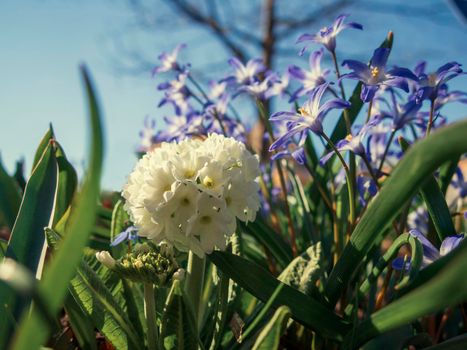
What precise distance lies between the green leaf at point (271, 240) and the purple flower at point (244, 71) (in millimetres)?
337

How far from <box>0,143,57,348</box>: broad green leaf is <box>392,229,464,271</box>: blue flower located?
0.49m

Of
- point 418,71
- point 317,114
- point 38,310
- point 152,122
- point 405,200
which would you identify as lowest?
point 38,310

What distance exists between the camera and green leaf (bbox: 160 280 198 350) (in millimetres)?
681

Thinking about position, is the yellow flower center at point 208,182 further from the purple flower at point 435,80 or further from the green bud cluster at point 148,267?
the purple flower at point 435,80

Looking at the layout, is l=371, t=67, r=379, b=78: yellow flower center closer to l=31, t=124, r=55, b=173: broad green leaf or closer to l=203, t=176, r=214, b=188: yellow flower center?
l=203, t=176, r=214, b=188: yellow flower center

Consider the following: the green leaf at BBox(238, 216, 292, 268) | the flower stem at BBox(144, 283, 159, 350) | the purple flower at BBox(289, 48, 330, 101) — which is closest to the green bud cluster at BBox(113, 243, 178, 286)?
the flower stem at BBox(144, 283, 159, 350)

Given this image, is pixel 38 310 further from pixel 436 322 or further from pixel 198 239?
pixel 436 322

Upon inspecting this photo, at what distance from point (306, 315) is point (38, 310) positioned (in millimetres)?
421

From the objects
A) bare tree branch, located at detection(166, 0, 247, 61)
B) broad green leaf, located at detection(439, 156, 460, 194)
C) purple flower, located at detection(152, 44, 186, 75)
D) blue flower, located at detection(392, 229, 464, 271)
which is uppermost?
bare tree branch, located at detection(166, 0, 247, 61)

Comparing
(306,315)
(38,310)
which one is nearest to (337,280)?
(306,315)

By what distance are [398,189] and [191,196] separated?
23 centimetres

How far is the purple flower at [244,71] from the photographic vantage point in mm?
1263

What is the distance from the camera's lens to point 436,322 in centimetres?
109

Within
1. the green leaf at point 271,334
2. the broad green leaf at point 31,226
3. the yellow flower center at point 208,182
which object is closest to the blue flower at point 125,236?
the broad green leaf at point 31,226
